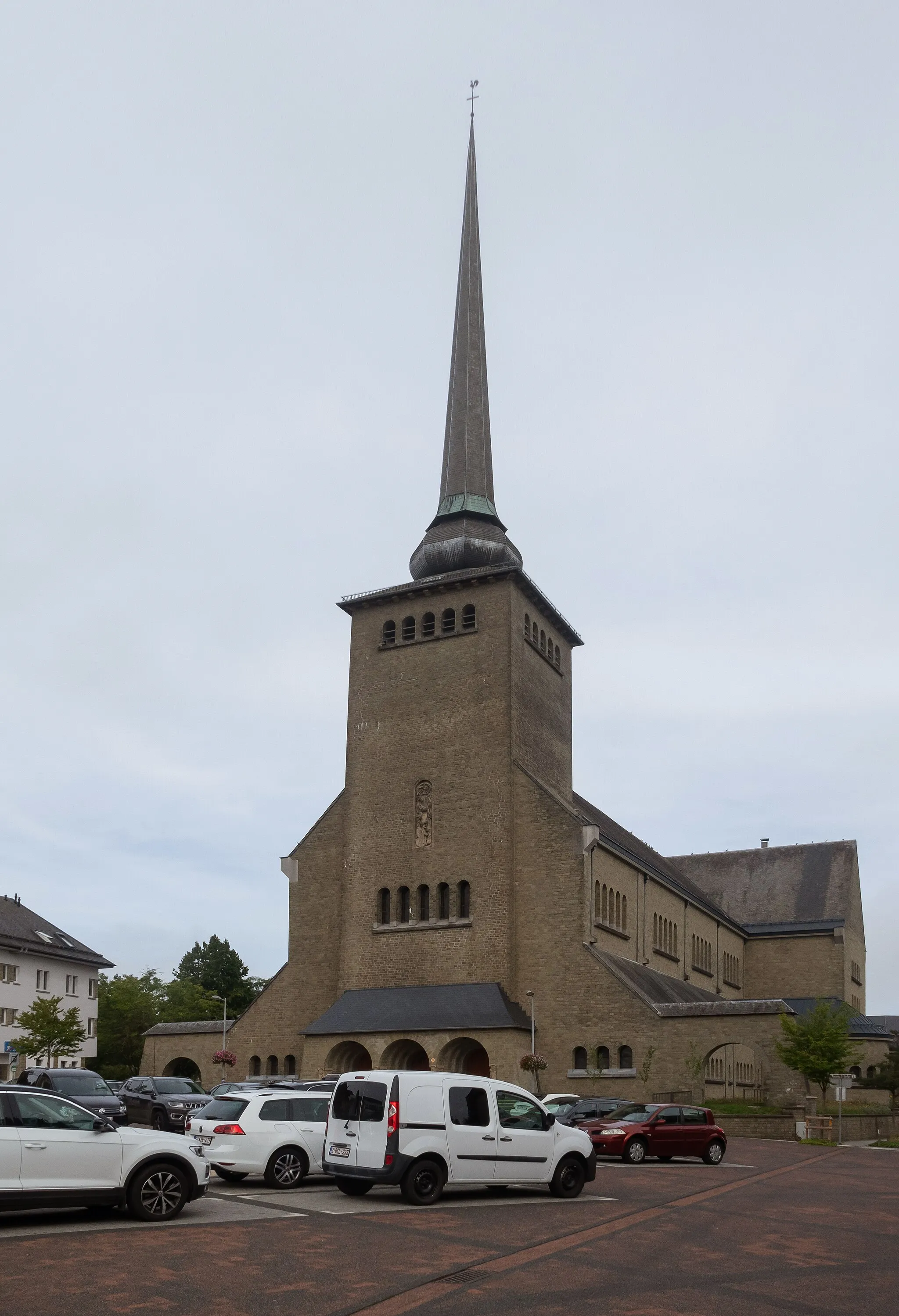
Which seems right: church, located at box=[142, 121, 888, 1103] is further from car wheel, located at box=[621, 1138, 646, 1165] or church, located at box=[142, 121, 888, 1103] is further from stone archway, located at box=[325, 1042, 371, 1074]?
car wheel, located at box=[621, 1138, 646, 1165]

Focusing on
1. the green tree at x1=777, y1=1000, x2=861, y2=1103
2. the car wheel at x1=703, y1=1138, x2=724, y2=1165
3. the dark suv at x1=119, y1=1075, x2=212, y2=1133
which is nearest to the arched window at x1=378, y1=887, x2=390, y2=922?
the green tree at x1=777, y1=1000, x2=861, y2=1103

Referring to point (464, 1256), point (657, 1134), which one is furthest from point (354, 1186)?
point (657, 1134)

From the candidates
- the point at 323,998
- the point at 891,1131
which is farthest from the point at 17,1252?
the point at 891,1131

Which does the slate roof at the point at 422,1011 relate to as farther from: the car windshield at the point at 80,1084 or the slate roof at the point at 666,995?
the car windshield at the point at 80,1084

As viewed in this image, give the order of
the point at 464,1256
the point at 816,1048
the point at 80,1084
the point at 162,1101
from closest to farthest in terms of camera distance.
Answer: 1. the point at 464,1256
2. the point at 80,1084
3. the point at 162,1101
4. the point at 816,1048

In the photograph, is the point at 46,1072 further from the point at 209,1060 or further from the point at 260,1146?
the point at 209,1060

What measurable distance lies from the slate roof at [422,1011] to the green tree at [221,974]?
201 ft

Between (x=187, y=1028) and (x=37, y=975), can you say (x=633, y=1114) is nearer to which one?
(x=187, y=1028)

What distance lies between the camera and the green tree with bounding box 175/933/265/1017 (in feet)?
362

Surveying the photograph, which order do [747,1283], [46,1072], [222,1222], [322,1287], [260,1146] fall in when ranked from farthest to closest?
[46,1072] < [260,1146] < [222,1222] < [747,1283] < [322,1287]

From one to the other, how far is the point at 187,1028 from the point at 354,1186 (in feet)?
129

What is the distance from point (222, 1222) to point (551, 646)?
4377cm

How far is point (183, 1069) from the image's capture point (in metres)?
60.3

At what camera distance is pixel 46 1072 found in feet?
98.1
